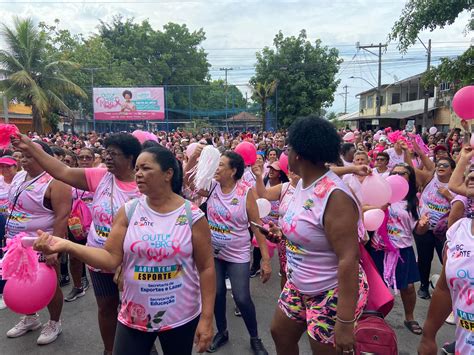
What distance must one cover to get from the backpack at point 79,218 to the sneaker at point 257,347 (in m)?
2.34

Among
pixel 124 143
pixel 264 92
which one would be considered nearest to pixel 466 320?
pixel 124 143

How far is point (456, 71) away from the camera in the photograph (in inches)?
392

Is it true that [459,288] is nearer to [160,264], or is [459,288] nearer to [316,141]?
[316,141]

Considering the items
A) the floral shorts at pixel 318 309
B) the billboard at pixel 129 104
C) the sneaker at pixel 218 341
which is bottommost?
the sneaker at pixel 218 341

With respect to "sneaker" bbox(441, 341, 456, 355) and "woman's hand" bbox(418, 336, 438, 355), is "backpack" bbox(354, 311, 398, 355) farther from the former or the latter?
"sneaker" bbox(441, 341, 456, 355)

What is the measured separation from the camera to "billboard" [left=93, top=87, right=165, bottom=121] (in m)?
30.0

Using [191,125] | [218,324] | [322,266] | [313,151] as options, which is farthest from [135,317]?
[191,125]

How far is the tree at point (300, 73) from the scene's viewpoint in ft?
95.6

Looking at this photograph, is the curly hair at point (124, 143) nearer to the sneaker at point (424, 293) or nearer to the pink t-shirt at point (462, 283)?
the pink t-shirt at point (462, 283)

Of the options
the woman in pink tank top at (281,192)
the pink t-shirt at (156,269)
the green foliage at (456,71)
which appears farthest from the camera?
the green foliage at (456,71)

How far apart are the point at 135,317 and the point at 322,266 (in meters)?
1.09

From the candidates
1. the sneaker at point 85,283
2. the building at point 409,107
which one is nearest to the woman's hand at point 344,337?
the sneaker at point 85,283

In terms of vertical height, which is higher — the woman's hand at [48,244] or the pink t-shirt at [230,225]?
the woman's hand at [48,244]

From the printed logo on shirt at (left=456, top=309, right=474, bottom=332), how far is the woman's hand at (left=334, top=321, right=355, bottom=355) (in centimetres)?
52
